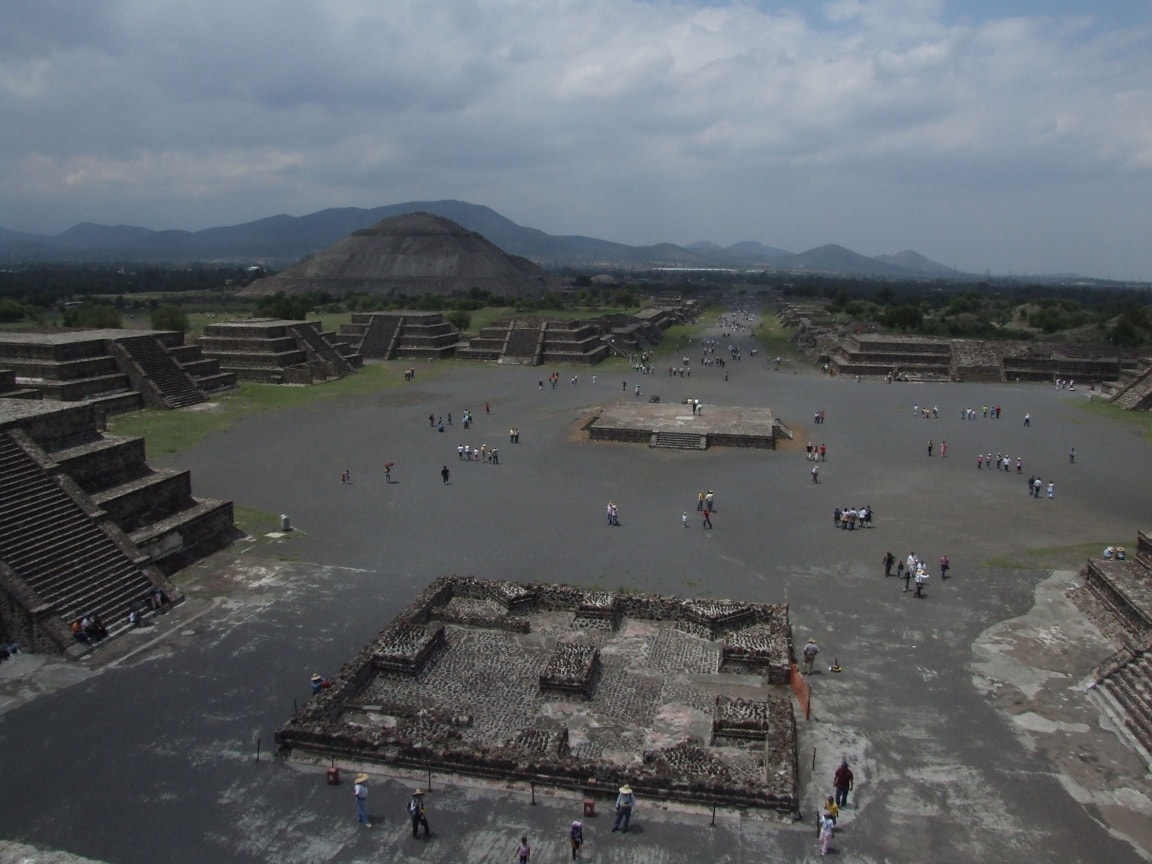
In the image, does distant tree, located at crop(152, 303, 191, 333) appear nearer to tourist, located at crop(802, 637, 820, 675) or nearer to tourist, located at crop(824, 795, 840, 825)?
tourist, located at crop(802, 637, 820, 675)

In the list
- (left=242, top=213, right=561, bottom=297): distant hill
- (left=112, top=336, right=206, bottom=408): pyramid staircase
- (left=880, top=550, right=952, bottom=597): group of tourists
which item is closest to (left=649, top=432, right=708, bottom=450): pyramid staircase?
(left=880, top=550, right=952, bottom=597): group of tourists

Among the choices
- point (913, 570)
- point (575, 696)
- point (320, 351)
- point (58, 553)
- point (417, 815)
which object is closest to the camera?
point (417, 815)

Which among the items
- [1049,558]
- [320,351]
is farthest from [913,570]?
[320,351]

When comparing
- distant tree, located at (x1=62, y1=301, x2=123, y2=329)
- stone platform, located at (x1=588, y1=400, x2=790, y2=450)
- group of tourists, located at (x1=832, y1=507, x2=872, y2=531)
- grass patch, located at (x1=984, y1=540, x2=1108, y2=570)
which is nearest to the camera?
grass patch, located at (x1=984, y1=540, x2=1108, y2=570)

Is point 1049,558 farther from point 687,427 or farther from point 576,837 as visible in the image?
point 687,427

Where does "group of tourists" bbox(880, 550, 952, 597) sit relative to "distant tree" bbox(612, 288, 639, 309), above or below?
below

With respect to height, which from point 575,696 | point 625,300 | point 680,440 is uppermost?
point 625,300

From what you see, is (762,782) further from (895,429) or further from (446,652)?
(895,429)
